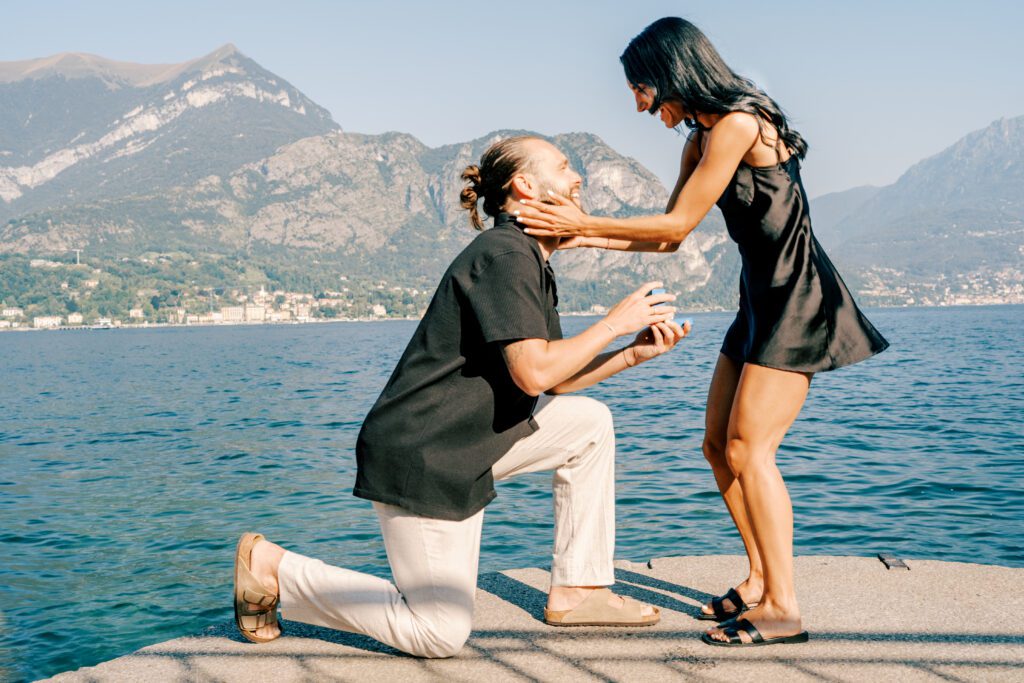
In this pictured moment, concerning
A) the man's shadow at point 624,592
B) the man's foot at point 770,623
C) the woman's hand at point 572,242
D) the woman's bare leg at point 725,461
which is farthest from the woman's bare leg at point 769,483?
the woman's hand at point 572,242

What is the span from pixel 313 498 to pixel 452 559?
1060 centimetres

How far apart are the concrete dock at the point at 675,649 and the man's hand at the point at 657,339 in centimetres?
113

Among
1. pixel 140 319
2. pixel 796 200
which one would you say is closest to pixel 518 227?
pixel 796 200

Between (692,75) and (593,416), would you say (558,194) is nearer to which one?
(692,75)

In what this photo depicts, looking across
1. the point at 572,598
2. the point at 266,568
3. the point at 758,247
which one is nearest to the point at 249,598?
the point at 266,568

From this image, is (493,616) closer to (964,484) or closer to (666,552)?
(666,552)

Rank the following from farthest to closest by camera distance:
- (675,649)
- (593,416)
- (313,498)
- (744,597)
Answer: (313,498)
(744,597)
(593,416)
(675,649)

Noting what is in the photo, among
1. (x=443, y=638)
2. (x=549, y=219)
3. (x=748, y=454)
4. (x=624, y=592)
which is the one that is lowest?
(x=624, y=592)

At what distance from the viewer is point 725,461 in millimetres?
4055

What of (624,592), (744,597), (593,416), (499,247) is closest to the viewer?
(499,247)

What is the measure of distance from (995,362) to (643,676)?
4743 cm

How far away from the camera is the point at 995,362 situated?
1766 inches

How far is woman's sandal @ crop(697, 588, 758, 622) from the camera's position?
12.9 feet

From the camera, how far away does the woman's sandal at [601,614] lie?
12.5ft
